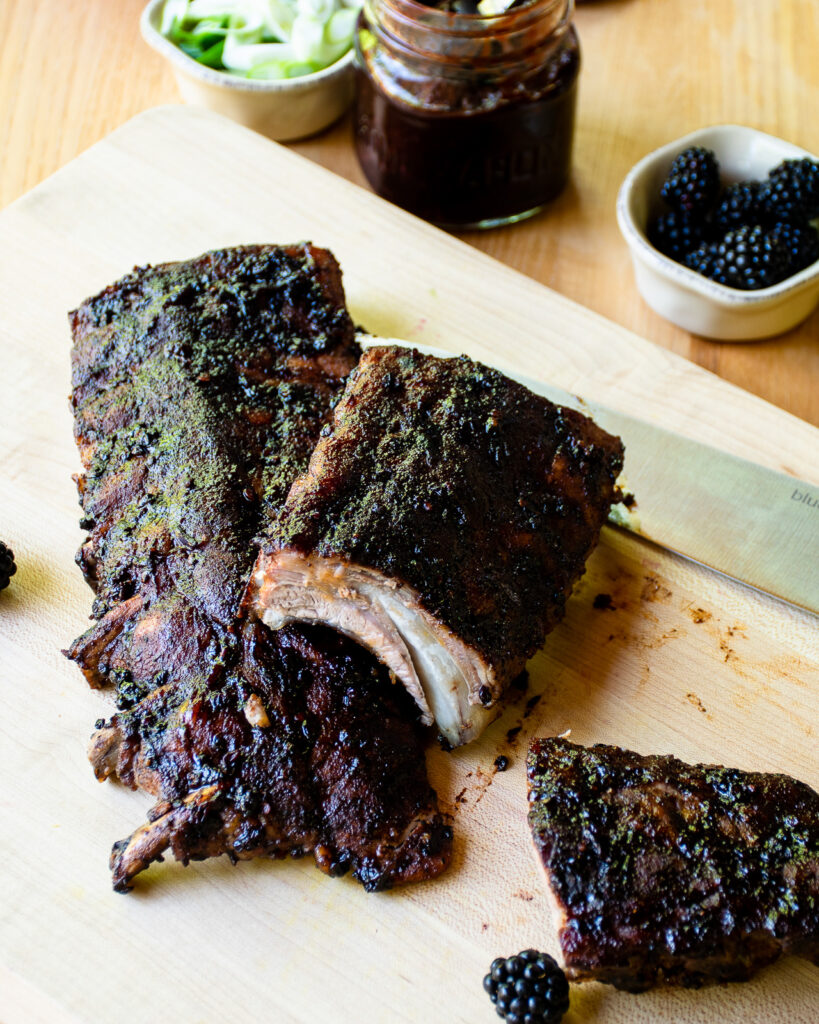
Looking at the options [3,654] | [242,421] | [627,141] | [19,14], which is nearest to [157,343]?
[242,421]

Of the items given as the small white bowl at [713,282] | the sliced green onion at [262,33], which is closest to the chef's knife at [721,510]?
the small white bowl at [713,282]

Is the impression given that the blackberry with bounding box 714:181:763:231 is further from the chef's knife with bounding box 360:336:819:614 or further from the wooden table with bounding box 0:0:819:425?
the chef's knife with bounding box 360:336:819:614

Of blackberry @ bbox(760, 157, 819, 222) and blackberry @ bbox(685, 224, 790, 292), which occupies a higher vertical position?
blackberry @ bbox(760, 157, 819, 222)

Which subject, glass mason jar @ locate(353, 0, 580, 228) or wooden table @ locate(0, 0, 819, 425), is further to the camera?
wooden table @ locate(0, 0, 819, 425)

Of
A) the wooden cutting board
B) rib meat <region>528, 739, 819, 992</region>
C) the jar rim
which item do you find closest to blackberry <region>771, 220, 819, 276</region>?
the wooden cutting board

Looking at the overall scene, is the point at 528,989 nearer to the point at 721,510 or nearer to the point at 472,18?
the point at 721,510

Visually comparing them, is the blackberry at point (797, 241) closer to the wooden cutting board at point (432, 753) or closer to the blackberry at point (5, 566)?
the wooden cutting board at point (432, 753)

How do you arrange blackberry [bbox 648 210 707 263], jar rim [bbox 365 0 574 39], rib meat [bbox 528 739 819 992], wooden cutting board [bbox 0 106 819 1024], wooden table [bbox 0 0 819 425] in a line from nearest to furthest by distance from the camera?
1. rib meat [bbox 528 739 819 992]
2. wooden cutting board [bbox 0 106 819 1024]
3. jar rim [bbox 365 0 574 39]
4. blackberry [bbox 648 210 707 263]
5. wooden table [bbox 0 0 819 425]
